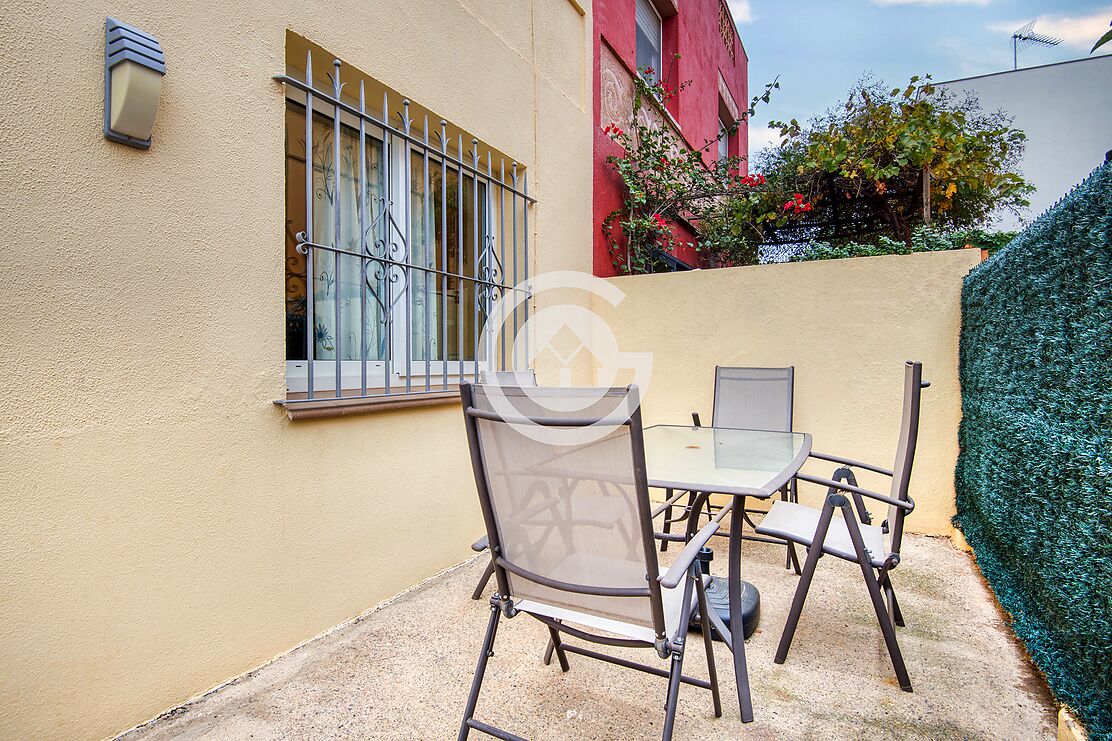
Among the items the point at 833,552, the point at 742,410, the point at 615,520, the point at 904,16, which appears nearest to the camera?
the point at 615,520

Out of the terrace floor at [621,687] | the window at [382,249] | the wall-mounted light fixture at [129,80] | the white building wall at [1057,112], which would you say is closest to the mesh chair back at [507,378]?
the window at [382,249]

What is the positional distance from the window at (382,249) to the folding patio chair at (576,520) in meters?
1.22

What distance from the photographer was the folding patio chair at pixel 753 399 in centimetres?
401

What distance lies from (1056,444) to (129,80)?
338cm

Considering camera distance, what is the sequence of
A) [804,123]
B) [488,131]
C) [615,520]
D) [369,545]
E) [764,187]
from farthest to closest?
[804,123]
[764,187]
[488,131]
[369,545]
[615,520]

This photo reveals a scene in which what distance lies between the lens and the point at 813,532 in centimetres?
229

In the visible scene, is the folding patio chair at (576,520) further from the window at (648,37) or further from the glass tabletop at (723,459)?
the window at (648,37)

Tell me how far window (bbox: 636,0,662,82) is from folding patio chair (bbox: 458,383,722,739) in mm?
6310

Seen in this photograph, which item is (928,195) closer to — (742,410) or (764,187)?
(764,187)

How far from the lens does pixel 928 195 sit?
500 centimetres

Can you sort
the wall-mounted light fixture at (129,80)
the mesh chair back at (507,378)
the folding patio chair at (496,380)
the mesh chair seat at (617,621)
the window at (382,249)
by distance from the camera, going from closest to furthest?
the mesh chair seat at (617,621) → the wall-mounted light fixture at (129,80) → the window at (382,249) → the folding patio chair at (496,380) → the mesh chair back at (507,378)

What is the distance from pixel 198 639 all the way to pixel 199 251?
1405 mm

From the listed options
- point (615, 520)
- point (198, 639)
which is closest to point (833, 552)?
point (615, 520)

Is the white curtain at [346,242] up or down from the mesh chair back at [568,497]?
up
